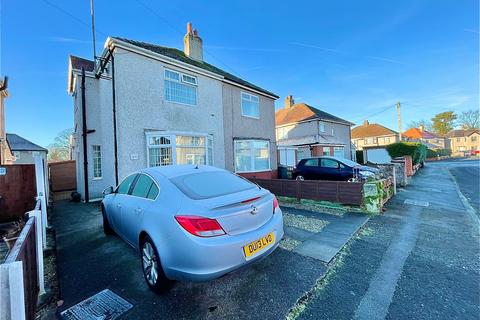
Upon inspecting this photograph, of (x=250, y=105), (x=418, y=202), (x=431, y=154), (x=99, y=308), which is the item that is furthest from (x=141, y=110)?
(x=431, y=154)

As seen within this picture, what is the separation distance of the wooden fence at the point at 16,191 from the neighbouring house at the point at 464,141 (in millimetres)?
83081

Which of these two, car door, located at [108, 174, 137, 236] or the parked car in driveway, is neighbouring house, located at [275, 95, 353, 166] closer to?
the parked car in driveway

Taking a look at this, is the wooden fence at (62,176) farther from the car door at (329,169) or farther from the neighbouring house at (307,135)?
the neighbouring house at (307,135)

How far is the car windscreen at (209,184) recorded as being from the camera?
3.03 meters

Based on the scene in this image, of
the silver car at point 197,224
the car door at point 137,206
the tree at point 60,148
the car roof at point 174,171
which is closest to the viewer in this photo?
the silver car at point 197,224

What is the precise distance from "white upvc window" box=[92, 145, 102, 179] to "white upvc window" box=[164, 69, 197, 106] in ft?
13.5

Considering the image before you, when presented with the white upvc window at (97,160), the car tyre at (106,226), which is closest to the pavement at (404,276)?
the car tyre at (106,226)

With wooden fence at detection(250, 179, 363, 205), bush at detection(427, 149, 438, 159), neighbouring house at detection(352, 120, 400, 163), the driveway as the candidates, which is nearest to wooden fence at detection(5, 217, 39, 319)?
the driveway

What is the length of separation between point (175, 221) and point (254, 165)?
11037 millimetres

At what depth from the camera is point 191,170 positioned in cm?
377

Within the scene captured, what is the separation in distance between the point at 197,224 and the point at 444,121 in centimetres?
7669

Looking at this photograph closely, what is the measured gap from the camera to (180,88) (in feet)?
34.3

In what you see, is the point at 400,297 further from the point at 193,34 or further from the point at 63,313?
the point at 193,34

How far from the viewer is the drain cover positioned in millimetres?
2624
